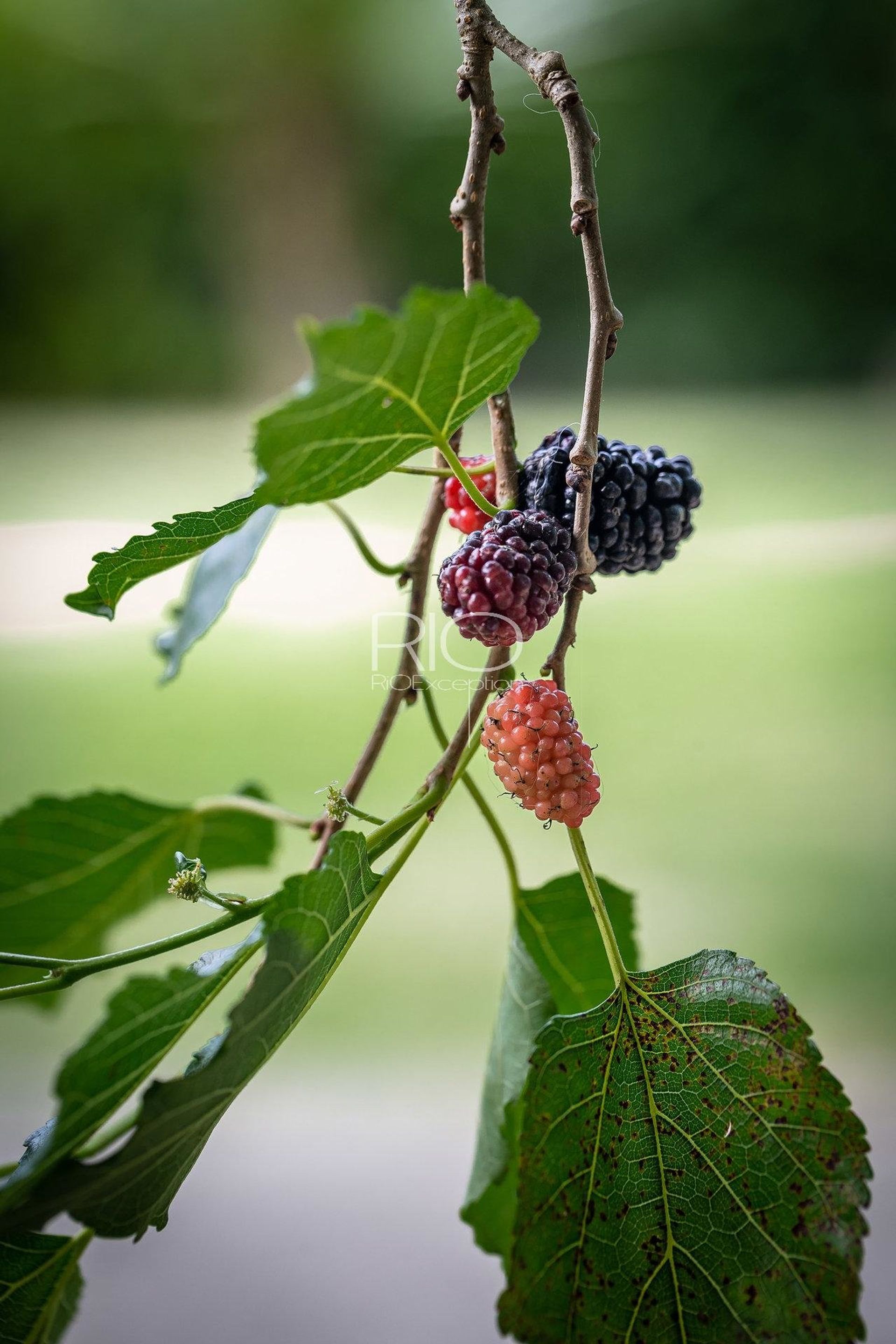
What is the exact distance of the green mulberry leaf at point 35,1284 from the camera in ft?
0.87

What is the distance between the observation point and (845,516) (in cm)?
127

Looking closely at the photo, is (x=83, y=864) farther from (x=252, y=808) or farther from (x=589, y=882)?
(x=589, y=882)

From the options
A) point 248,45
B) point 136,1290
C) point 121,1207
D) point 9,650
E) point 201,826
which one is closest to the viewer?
point 121,1207

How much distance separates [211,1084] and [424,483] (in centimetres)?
111

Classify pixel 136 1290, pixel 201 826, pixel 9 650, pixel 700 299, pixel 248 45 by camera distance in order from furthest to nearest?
pixel 248 45
pixel 700 299
pixel 9 650
pixel 136 1290
pixel 201 826

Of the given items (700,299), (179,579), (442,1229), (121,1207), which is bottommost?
(121,1207)

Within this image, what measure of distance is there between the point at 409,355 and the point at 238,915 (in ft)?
0.47

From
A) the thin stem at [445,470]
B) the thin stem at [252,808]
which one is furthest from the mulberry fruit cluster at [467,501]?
the thin stem at [252,808]

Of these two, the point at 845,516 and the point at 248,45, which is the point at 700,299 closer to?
the point at 845,516

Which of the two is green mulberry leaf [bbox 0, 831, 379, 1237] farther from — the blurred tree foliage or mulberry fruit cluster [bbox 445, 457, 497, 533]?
the blurred tree foliage

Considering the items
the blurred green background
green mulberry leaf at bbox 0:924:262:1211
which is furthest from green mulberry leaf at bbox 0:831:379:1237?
the blurred green background

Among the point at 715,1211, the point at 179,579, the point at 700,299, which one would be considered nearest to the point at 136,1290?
the point at 715,1211

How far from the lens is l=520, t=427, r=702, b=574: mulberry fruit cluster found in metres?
0.29

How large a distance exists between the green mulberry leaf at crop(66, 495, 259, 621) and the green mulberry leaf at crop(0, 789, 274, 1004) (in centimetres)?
12
